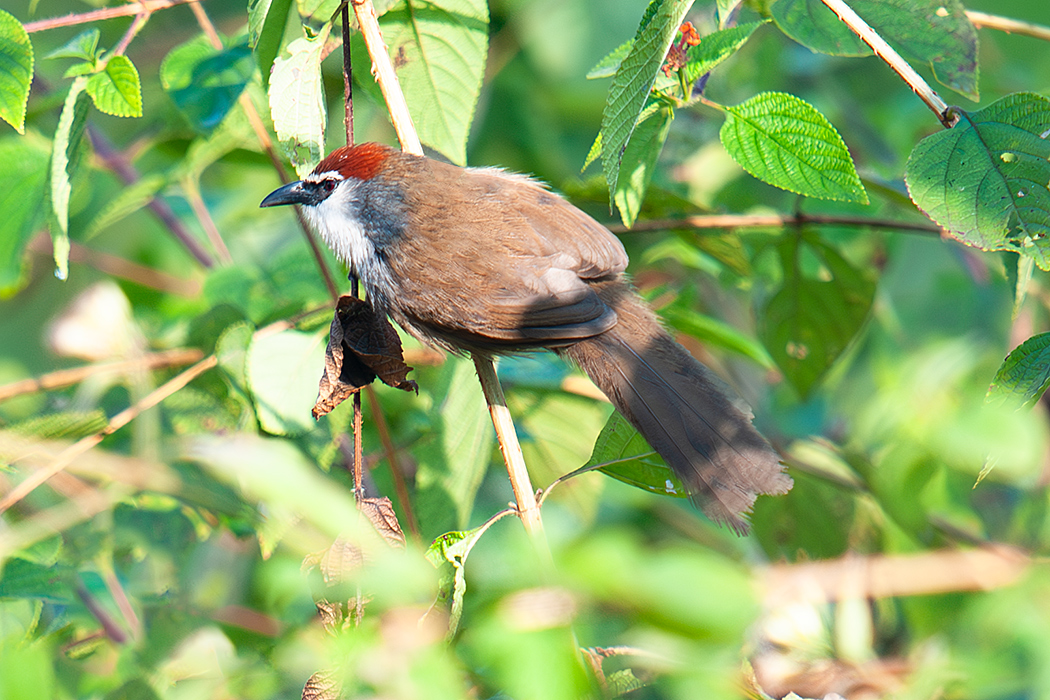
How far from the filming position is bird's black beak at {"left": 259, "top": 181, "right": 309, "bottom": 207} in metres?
1.92

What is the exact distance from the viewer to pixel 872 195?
2.23 m

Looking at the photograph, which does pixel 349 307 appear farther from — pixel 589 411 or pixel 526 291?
pixel 589 411

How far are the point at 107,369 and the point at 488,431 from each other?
3.37 feet

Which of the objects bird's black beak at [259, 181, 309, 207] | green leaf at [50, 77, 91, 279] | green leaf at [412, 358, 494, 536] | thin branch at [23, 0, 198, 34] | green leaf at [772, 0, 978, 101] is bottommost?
green leaf at [412, 358, 494, 536]

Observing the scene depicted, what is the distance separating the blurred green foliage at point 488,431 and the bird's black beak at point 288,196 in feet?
0.66

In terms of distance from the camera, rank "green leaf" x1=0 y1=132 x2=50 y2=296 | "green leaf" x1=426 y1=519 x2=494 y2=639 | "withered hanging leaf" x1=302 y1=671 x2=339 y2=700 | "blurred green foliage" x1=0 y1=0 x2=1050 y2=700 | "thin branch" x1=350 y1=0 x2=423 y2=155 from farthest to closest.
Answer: "green leaf" x1=0 y1=132 x2=50 y2=296 < "thin branch" x1=350 y1=0 x2=423 y2=155 < "green leaf" x1=426 y1=519 x2=494 y2=639 < "withered hanging leaf" x1=302 y1=671 x2=339 y2=700 < "blurred green foliage" x1=0 y1=0 x2=1050 y2=700

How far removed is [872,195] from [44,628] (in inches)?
91.0

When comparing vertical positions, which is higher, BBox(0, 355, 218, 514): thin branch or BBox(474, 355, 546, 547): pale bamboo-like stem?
BBox(474, 355, 546, 547): pale bamboo-like stem

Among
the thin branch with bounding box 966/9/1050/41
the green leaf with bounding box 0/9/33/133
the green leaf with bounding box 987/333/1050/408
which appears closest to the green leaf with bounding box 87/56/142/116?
the green leaf with bounding box 0/9/33/133

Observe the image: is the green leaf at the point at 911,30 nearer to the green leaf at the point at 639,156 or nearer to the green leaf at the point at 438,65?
the green leaf at the point at 639,156

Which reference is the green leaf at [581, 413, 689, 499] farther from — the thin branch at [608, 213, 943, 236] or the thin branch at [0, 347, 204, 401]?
the thin branch at [0, 347, 204, 401]

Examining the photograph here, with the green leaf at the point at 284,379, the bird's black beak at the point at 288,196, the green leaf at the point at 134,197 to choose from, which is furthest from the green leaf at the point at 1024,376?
the green leaf at the point at 134,197

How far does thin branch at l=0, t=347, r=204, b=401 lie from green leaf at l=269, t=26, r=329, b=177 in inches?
37.1

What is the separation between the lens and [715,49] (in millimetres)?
1491
